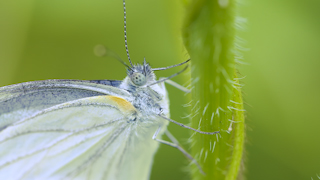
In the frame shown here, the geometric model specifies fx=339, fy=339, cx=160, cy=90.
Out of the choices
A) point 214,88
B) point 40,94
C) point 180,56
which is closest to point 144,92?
point 180,56

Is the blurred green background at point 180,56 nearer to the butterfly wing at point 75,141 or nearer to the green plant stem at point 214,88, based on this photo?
the butterfly wing at point 75,141

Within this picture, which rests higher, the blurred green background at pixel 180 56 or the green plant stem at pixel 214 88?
the blurred green background at pixel 180 56

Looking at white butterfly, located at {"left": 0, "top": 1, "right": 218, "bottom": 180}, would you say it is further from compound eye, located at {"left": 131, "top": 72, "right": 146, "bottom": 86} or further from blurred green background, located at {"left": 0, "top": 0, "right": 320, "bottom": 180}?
blurred green background, located at {"left": 0, "top": 0, "right": 320, "bottom": 180}

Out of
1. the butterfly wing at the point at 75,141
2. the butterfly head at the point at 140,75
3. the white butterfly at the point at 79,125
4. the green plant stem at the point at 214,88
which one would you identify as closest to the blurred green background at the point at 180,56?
the butterfly head at the point at 140,75

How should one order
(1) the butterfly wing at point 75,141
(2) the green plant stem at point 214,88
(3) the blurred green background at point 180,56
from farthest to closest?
(3) the blurred green background at point 180,56
(1) the butterfly wing at point 75,141
(2) the green plant stem at point 214,88

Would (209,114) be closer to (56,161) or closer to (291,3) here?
(56,161)

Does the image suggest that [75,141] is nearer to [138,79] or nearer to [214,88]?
[138,79]

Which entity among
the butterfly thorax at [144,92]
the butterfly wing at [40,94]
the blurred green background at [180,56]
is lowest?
the butterfly wing at [40,94]

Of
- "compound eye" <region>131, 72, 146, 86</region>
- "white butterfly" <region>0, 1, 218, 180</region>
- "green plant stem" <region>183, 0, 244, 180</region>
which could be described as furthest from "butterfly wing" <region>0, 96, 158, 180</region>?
"green plant stem" <region>183, 0, 244, 180</region>
